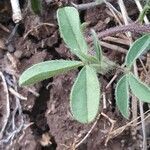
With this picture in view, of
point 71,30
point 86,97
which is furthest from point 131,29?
point 86,97

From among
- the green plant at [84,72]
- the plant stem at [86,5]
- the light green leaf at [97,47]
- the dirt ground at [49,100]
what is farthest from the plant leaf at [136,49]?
the plant stem at [86,5]

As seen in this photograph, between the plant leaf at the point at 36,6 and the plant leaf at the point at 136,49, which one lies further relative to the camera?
the plant leaf at the point at 36,6

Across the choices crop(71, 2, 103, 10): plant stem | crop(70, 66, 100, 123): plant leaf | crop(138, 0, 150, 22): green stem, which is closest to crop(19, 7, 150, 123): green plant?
crop(70, 66, 100, 123): plant leaf

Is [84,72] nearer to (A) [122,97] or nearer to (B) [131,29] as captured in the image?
(A) [122,97]

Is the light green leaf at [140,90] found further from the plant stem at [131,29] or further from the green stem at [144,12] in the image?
the green stem at [144,12]

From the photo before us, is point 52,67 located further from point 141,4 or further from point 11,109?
point 141,4
